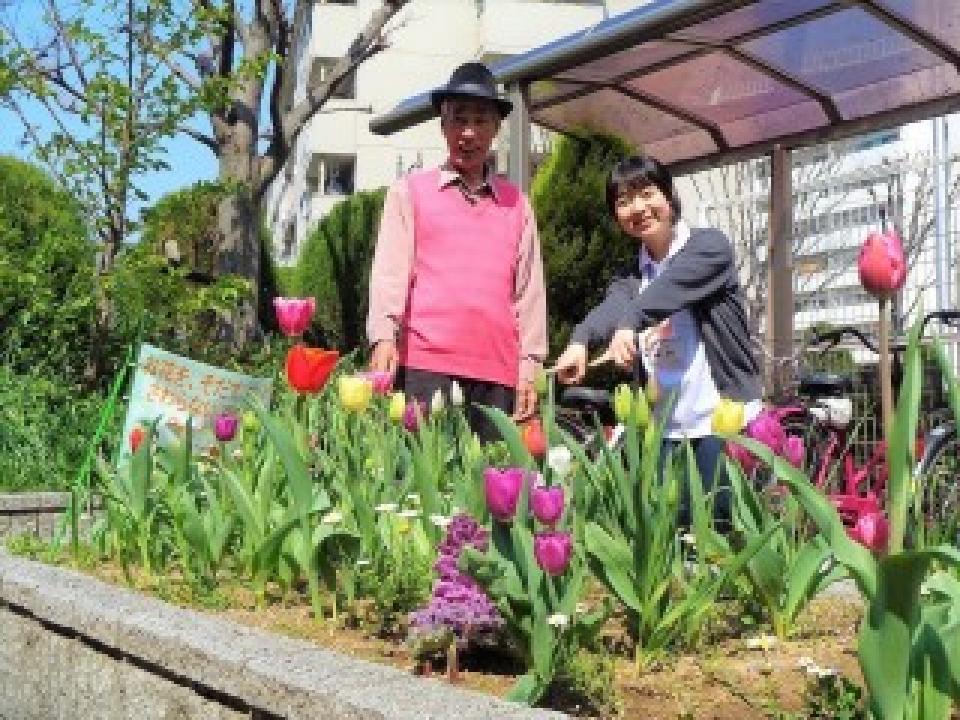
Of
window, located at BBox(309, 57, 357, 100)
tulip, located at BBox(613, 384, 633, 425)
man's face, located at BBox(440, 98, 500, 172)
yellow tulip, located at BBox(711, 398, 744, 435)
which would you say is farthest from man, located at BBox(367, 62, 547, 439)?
window, located at BBox(309, 57, 357, 100)

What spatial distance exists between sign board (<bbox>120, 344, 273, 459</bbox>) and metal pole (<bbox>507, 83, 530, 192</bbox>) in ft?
9.87

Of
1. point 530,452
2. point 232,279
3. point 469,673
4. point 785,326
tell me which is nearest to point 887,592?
point 469,673

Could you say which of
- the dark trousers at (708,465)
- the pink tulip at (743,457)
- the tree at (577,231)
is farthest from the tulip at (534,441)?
the tree at (577,231)

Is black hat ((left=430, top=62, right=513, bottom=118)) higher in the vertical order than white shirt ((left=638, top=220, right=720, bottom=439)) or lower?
higher

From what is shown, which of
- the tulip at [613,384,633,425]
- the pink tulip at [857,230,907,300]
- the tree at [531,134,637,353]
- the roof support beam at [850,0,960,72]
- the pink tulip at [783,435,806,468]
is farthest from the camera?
the tree at [531,134,637,353]

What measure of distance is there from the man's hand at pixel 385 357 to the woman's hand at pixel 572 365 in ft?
3.31

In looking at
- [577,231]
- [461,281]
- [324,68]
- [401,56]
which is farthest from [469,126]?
[401,56]

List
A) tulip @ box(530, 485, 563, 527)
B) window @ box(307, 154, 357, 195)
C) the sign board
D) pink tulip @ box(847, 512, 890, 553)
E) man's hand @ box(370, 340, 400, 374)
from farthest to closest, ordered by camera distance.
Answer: window @ box(307, 154, 357, 195) < the sign board < man's hand @ box(370, 340, 400, 374) < tulip @ box(530, 485, 563, 527) < pink tulip @ box(847, 512, 890, 553)

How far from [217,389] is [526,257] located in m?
1.06

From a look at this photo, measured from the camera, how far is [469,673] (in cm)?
260

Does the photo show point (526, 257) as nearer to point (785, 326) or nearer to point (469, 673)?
point (469, 673)

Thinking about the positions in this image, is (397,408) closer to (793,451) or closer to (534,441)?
(534,441)

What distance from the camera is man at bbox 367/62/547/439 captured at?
171 inches

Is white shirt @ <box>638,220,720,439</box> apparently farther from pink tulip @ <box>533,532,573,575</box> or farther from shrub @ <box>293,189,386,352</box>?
shrub @ <box>293,189,386,352</box>
